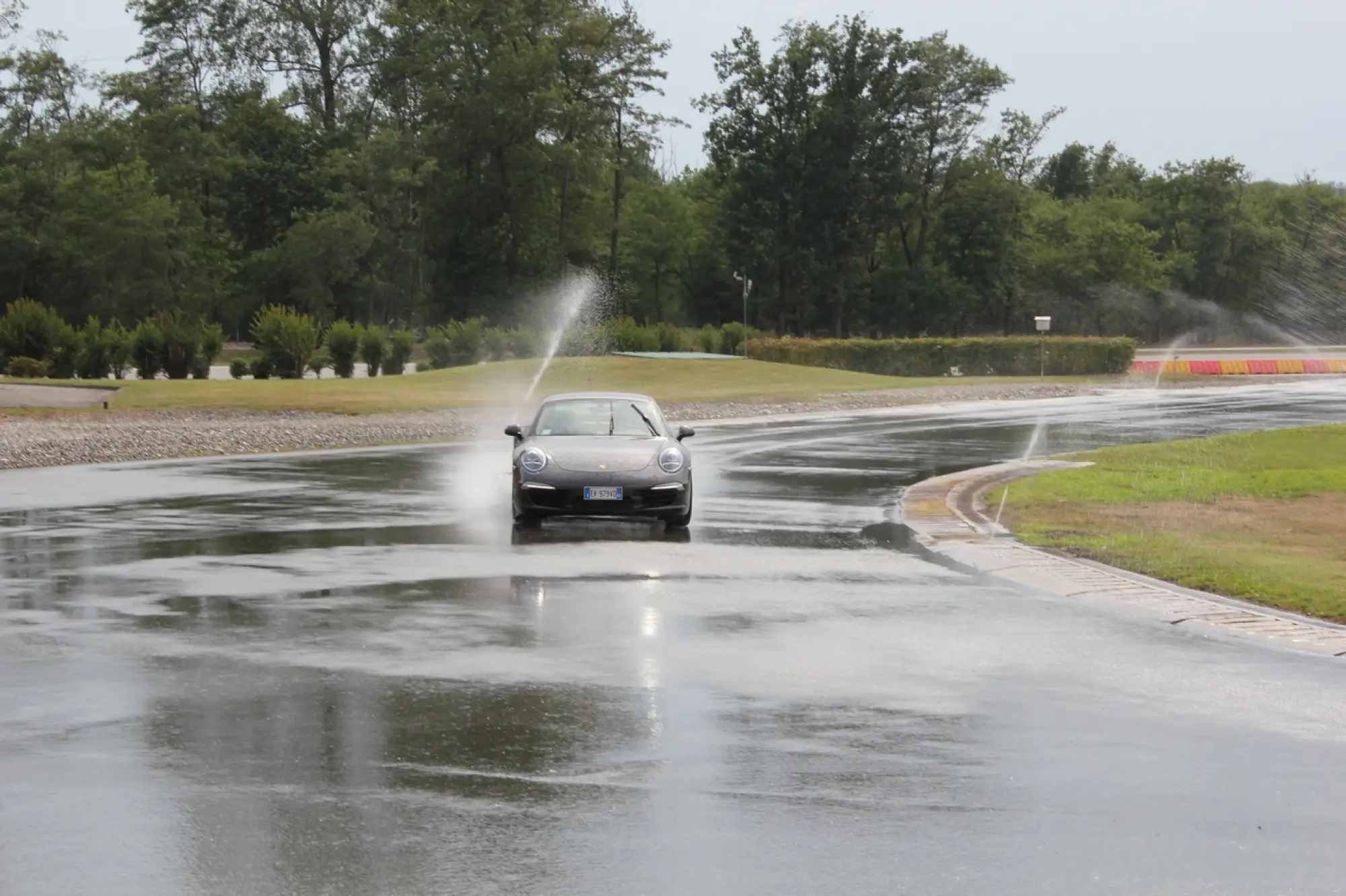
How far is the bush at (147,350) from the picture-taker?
4812 centimetres

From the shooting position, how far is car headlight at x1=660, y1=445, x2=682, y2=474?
16.0 metres

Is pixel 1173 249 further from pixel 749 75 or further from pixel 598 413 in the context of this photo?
pixel 598 413

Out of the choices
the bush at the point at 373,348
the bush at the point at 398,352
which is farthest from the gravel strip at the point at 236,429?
the bush at the point at 373,348

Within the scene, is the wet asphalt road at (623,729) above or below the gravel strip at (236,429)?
below

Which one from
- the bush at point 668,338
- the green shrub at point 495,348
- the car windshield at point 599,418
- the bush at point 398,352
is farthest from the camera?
the bush at point 668,338

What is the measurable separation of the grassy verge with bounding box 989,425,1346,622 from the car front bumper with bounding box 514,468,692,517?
11.6 ft

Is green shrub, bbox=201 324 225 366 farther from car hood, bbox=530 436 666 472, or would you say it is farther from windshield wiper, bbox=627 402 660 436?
car hood, bbox=530 436 666 472

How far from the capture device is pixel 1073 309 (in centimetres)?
10612

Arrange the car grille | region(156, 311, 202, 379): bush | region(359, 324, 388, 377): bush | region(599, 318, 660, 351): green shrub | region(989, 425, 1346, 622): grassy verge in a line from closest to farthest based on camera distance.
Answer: region(989, 425, 1346, 622): grassy verge, the car grille, region(156, 311, 202, 379): bush, region(359, 324, 388, 377): bush, region(599, 318, 660, 351): green shrub

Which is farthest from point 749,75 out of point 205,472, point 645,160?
point 205,472

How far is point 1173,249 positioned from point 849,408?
8470cm

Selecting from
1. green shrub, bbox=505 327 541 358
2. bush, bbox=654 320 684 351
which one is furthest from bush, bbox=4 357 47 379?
bush, bbox=654 320 684 351

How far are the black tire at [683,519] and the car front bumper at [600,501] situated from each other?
0.38 feet

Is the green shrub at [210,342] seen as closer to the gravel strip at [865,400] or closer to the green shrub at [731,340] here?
the gravel strip at [865,400]
